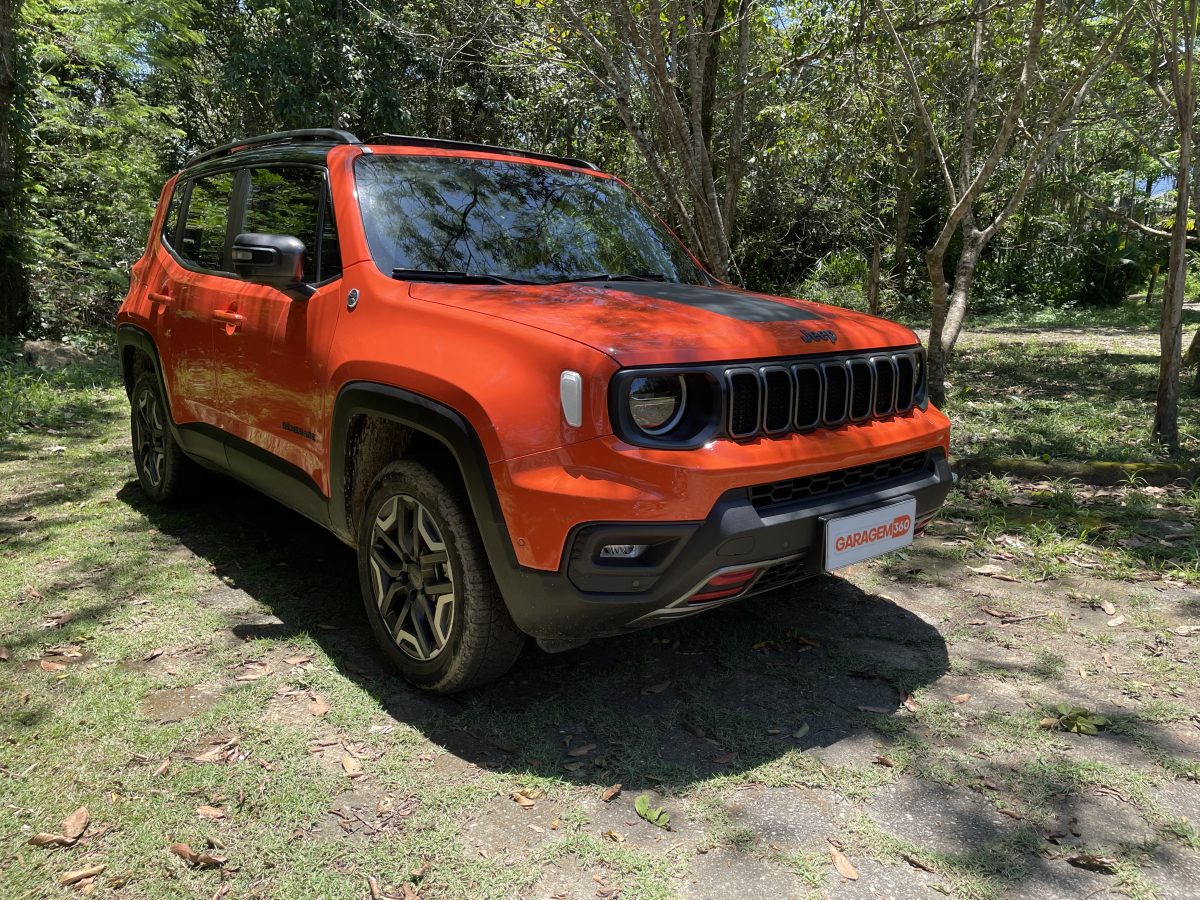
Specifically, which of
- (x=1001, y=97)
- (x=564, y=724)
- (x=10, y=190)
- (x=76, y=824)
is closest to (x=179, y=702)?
(x=76, y=824)

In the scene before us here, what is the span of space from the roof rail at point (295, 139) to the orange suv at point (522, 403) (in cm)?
2

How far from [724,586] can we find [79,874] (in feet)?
6.03

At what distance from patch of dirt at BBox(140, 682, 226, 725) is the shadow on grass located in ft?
1.44

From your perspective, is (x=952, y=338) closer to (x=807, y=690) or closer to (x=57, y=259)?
(x=807, y=690)

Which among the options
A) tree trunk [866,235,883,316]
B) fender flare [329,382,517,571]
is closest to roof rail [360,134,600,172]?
fender flare [329,382,517,571]

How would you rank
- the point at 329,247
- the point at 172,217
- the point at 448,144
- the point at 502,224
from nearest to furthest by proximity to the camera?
1. the point at 329,247
2. the point at 502,224
3. the point at 448,144
4. the point at 172,217

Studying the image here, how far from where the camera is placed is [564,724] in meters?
2.96

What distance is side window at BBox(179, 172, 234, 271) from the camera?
430cm

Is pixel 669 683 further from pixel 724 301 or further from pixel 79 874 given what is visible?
pixel 79 874

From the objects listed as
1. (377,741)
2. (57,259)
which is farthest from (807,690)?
(57,259)

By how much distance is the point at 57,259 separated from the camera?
37.7ft

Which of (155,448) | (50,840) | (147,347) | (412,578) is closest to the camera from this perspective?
(50,840)

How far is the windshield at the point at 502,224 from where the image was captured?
11.0 feet

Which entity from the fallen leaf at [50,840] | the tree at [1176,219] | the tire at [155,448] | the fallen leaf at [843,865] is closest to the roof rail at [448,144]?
the tire at [155,448]
